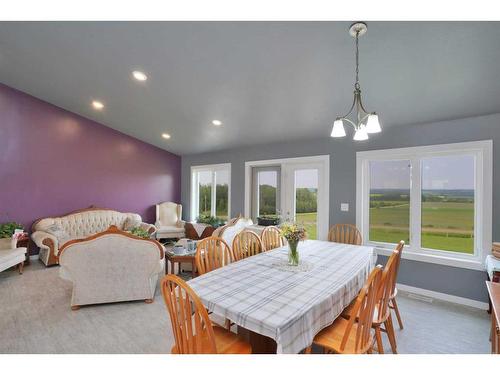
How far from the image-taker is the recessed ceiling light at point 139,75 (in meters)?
3.10

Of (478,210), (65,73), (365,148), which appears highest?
(65,73)

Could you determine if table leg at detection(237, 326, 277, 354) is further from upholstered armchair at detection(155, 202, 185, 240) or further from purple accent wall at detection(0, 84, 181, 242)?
purple accent wall at detection(0, 84, 181, 242)

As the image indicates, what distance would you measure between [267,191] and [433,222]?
2802 millimetres

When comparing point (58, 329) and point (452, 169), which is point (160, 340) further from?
point (452, 169)

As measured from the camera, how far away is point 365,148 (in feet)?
12.1

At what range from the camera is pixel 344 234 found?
3672mm

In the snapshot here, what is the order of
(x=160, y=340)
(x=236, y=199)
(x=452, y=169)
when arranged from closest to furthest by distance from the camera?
(x=160, y=340) → (x=452, y=169) → (x=236, y=199)

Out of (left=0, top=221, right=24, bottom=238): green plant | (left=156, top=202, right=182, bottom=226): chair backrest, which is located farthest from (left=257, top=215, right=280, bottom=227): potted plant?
(left=0, top=221, right=24, bottom=238): green plant

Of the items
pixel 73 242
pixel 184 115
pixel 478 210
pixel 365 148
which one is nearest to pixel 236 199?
pixel 184 115

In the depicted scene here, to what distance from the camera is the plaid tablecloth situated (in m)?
1.25

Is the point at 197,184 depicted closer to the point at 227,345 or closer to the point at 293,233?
the point at 293,233

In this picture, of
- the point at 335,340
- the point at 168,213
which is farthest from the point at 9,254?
the point at 335,340

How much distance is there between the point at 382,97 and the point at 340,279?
214 cm

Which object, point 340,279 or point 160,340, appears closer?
point 340,279
